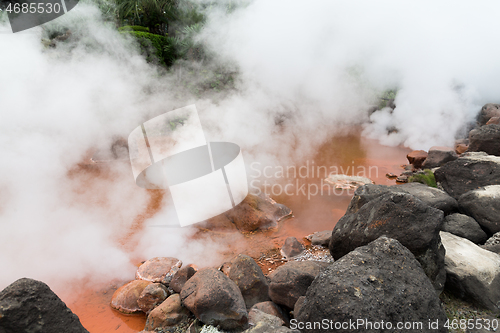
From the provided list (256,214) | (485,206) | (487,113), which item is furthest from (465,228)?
(487,113)

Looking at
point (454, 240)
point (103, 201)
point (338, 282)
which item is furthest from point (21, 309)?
point (454, 240)

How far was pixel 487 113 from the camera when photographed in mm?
9852

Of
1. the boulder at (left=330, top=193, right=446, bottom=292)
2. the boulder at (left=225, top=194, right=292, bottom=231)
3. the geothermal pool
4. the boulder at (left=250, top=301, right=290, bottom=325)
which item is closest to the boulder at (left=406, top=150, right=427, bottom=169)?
the geothermal pool

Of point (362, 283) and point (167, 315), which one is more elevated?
point (362, 283)

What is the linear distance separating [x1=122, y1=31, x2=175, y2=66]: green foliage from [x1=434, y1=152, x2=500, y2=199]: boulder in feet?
28.5

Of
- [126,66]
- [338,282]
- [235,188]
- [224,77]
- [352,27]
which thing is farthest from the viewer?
[352,27]

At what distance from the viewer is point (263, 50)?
1015 centimetres

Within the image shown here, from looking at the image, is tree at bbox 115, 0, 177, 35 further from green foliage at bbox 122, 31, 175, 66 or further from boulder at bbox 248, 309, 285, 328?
boulder at bbox 248, 309, 285, 328

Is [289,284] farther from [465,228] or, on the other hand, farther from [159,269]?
[465,228]

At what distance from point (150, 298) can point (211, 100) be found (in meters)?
6.66

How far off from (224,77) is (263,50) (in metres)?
1.67

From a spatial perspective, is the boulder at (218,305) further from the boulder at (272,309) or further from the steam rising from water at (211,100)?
the steam rising from water at (211,100)

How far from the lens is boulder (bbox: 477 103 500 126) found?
970 centimetres

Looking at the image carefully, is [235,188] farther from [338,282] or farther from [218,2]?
[218,2]
